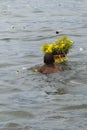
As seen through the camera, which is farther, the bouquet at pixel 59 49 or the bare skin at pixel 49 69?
the bouquet at pixel 59 49

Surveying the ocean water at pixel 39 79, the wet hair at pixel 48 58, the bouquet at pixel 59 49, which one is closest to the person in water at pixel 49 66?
the wet hair at pixel 48 58

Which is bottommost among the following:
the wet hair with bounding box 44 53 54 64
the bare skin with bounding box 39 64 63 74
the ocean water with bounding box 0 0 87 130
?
the ocean water with bounding box 0 0 87 130

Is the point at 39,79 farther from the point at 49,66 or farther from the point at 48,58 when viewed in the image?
the point at 48,58

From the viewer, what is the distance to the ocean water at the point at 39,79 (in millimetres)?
8195

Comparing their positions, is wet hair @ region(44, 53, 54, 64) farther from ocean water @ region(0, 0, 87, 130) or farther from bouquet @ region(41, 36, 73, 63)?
bouquet @ region(41, 36, 73, 63)

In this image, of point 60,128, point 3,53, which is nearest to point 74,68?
point 3,53

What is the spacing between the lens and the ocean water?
820 cm

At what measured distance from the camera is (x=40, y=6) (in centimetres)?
2206

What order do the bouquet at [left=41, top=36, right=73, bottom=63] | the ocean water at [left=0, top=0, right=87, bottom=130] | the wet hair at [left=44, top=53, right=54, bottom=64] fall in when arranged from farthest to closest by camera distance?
the bouquet at [left=41, top=36, right=73, bottom=63] → the wet hair at [left=44, top=53, right=54, bottom=64] → the ocean water at [left=0, top=0, right=87, bottom=130]

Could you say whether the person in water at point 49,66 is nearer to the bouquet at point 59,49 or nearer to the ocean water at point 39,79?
the ocean water at point 39,79

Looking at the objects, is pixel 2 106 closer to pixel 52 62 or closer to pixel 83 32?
pixel 52 62

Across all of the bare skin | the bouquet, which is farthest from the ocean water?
the bouquet

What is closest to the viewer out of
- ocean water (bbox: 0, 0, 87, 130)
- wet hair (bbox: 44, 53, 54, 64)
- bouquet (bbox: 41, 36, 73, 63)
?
ocean water (bbox: 0, 0, 87, 130)

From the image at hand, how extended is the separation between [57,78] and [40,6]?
12.1 metres
